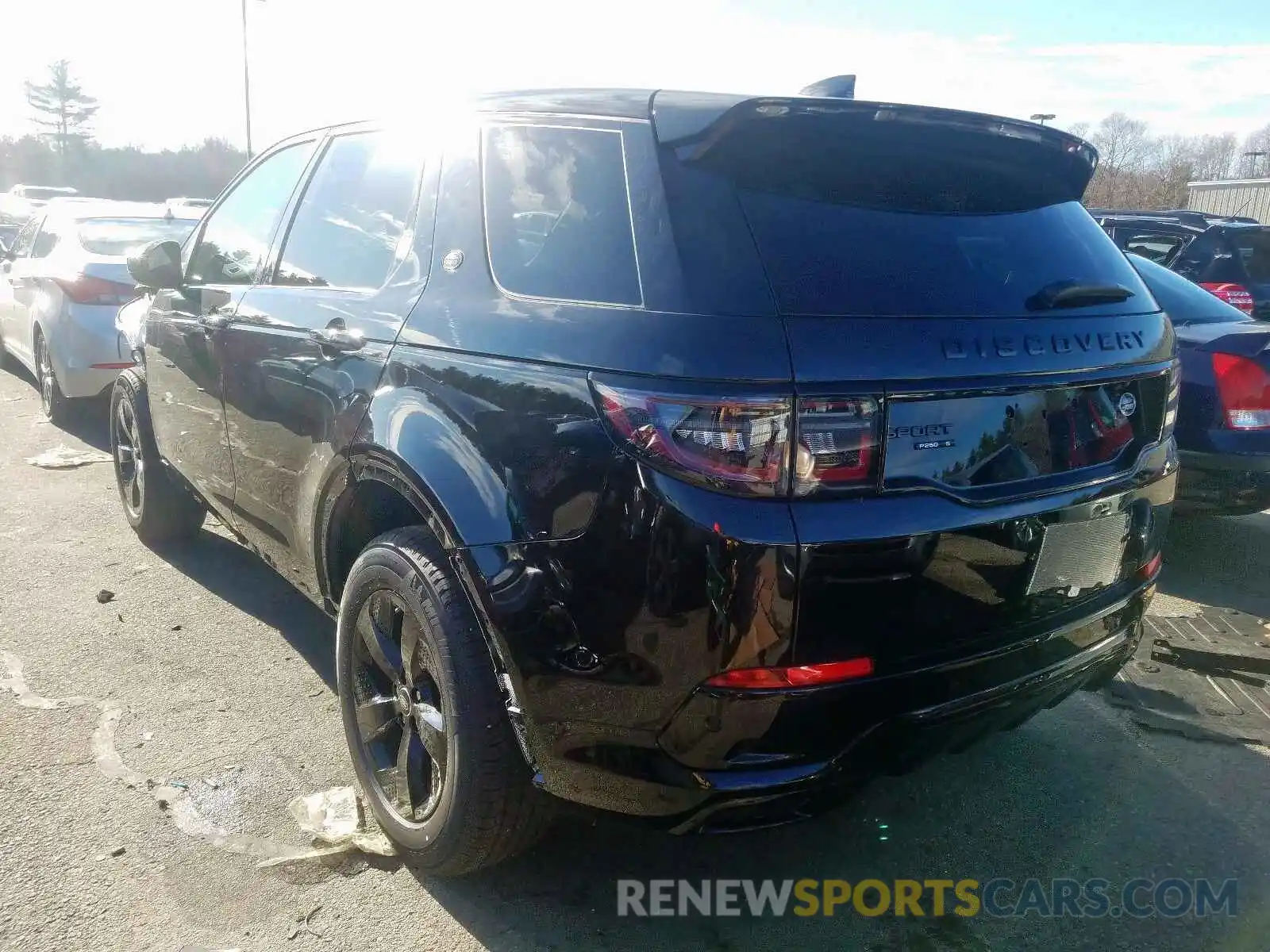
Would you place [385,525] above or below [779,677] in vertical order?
below

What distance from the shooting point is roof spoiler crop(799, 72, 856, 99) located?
256 centimetres

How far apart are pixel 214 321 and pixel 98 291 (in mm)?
3908

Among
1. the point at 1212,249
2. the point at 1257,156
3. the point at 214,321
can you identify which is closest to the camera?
the point at 214,321

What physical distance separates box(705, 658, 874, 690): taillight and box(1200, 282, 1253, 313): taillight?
8546 mm

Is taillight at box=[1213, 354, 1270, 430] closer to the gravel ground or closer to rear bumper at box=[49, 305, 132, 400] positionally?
the gravel ground

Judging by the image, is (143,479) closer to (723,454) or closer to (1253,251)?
(723,454)

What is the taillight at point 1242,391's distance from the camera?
4539mm

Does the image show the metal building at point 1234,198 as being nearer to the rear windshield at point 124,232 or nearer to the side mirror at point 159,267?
the rear windshield at point 124,232

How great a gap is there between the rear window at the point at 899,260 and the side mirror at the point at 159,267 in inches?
115

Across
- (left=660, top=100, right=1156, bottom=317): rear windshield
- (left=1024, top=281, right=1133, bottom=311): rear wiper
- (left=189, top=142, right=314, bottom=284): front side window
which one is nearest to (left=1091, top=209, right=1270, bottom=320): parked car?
(left=1024, top=281, right=1133, bottom=311): rear wiper

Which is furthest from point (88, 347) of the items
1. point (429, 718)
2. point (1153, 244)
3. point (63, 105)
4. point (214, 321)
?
point (63, 105)

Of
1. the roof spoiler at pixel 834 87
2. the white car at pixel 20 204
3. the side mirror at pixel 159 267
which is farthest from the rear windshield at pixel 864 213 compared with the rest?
the white car at pixel 20 204

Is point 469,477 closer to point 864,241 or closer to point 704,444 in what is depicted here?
point 704,444

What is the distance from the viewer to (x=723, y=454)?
6.10ft
